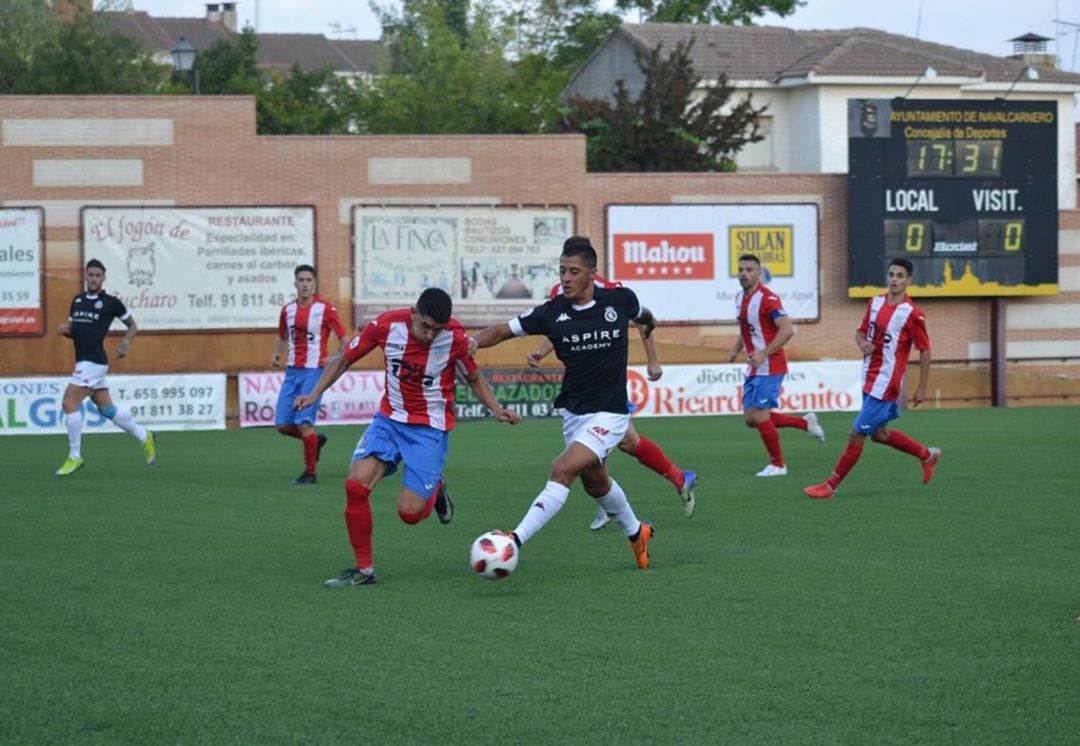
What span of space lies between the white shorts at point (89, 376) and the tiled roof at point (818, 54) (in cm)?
2728

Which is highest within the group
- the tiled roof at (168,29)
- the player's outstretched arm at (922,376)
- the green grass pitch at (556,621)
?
the tiled roof at (168,29)

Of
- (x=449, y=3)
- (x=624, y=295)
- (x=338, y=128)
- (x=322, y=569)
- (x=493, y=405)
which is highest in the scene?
(x=449, y=3)

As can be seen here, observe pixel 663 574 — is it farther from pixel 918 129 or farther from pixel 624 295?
pixel 918 129

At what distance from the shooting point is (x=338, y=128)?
53969 millimetres

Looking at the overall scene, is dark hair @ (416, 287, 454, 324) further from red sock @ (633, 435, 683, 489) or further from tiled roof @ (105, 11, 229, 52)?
tiled roof @ (105, 11, 229, 52)

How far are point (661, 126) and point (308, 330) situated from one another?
2296cm

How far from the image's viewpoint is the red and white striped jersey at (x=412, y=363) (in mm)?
9984

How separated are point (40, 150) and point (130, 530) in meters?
19.0

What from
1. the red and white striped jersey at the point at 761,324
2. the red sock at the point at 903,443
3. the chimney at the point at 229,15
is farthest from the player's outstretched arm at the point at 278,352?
the chimney at the point at 229,15

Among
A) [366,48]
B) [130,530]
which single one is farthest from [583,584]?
[366,48]

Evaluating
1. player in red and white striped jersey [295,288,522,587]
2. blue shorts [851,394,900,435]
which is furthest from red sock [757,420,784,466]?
player in red and white striped jersey [295,288,522,587]

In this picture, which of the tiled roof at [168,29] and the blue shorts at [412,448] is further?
the tiled roof at [168,29]

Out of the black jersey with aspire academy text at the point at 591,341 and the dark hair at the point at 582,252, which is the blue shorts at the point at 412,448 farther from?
the dark hair at the point at 582,252

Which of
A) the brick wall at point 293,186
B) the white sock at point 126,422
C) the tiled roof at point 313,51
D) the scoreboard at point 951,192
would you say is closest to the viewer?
the white sock at point 126,422
